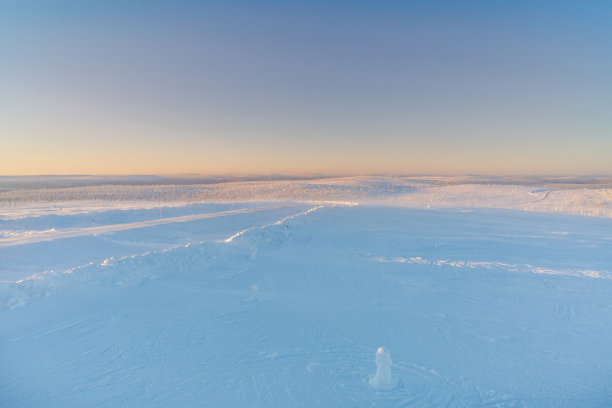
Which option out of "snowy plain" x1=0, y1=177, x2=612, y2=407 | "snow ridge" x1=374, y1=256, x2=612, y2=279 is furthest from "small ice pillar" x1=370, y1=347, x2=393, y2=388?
"snow ridge" x1=374, y1=256, x2=612, y2=279

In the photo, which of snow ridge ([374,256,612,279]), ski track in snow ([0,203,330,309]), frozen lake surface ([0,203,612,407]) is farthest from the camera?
snow ridge ([374,256,612,279])

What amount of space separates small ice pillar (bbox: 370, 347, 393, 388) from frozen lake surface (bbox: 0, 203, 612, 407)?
0.11 m

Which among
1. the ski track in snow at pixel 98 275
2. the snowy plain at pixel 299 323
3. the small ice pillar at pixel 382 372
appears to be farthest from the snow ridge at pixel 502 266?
the ski track in snow at pixel 98 275

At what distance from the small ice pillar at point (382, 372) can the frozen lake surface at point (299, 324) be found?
0.36 ft

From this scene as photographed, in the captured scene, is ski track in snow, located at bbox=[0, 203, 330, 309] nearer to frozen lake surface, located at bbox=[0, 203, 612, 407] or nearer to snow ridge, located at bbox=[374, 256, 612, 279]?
frozen lake surface, located at bbox=[0, 203, 612, 407]

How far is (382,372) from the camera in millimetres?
4324

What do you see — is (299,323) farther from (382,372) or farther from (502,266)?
(502,266)

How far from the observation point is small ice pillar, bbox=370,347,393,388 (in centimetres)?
430

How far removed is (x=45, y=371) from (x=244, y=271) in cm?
496

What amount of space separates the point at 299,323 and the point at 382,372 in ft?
6.58

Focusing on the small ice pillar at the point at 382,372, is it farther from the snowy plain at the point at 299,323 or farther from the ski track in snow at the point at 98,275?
the ski track in snow at the point at 98,275

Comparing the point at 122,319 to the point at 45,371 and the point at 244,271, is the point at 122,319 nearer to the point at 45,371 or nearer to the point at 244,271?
the point at 45,371

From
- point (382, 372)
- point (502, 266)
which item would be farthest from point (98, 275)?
point (502, 266)

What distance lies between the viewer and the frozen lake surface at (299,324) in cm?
425
